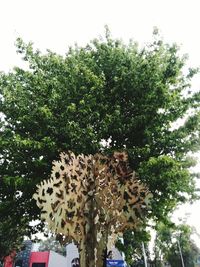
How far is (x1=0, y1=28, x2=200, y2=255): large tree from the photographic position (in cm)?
1556

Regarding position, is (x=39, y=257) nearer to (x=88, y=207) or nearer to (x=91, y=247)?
(x=88, y=207)

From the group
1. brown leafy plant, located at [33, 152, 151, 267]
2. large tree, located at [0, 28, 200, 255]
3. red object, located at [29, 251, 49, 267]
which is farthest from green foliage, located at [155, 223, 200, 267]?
brown leafy plant, located at [33, 152, 151, 267]

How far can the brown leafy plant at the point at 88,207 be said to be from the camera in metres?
7.60

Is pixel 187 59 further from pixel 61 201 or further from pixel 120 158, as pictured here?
pixel 61 201

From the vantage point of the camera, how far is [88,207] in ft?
26.0

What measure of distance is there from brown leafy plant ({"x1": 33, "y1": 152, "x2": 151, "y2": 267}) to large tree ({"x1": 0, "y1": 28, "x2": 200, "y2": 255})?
665cm

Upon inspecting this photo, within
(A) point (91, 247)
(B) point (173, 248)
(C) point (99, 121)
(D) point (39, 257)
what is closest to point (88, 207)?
(A) point (91, 247)

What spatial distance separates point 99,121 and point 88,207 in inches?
344

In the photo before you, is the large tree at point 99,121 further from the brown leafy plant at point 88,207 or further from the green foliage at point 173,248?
the green foliage at point 173,248

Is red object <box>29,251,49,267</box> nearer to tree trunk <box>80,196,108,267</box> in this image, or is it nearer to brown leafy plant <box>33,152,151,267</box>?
brown leafy plant <box>33,152,151,267</box>

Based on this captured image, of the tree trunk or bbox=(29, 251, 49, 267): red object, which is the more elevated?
bbox=(29, 251, 49, 267): red object

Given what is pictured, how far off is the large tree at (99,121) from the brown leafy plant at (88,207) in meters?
6.65

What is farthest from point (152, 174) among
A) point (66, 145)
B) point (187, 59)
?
point (187, 59)

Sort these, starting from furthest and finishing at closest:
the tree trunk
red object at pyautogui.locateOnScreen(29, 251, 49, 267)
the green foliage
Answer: the green foliage, red object at pyautogui.locateOnScreen(29, 251, 49, 267), the tree trunk
